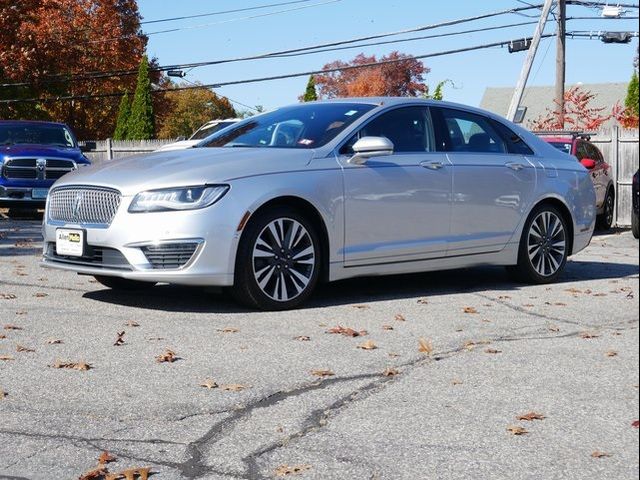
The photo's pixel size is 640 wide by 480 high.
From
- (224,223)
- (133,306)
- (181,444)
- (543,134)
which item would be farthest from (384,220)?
(543,134)

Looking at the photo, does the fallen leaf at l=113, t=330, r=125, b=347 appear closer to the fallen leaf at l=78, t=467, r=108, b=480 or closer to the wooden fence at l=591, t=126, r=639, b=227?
the fallen leaf at l=78, t=467, r=108, b=480

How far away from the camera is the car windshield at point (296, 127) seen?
26.6 ft

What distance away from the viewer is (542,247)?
9.34 metres

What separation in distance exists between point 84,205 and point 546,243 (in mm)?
4197

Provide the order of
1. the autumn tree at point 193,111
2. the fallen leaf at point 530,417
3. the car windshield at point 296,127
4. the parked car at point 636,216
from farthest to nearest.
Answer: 1. the autumn tree at point 193,111
2. the car windshield at point 296,127
3. the fallen leaf at point 530,417
4. the parked car at point 636,216

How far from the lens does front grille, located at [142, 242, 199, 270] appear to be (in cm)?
716

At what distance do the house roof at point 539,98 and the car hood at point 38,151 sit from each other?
41.4 metres

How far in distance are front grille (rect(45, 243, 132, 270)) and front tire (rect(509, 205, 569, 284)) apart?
3.68m

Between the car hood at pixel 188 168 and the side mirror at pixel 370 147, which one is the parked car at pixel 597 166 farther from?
the car hood at pixel 188 168

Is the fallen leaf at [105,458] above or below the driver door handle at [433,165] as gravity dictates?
below

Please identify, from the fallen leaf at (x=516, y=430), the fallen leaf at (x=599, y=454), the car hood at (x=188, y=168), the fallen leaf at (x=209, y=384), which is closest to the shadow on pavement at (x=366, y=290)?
the car hood at (x=188, y=168)

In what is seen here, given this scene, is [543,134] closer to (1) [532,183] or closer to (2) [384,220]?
(1) [532,183]

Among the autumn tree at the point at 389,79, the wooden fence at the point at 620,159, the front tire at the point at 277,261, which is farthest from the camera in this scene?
the autumn tree at the point at 389,79

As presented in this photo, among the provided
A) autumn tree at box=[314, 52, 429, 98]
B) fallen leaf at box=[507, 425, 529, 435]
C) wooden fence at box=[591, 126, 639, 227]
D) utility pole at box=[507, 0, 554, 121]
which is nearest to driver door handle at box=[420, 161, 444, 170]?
fallen leaf at box=[507, 425, 529, 435]
